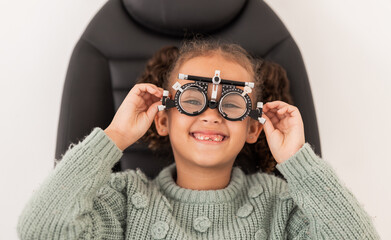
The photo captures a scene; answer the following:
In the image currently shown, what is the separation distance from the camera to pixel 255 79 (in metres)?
1.73

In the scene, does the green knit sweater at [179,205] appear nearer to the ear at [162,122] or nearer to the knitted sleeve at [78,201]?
the knitted sleeve at [78,201]

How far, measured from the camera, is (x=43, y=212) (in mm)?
1353

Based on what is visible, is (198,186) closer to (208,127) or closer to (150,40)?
(208,127)

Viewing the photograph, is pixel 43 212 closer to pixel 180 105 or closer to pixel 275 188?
pixel 180 105

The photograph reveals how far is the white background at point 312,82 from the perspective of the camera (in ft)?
7.52

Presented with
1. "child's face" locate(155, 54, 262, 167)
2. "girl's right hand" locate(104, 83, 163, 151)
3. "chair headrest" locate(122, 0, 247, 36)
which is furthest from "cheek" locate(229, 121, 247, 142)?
"chair headrest" locate(122, 0, 247, 36)

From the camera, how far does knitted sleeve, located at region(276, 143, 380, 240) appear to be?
139cm

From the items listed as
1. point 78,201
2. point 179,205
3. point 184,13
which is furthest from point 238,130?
point 184,13

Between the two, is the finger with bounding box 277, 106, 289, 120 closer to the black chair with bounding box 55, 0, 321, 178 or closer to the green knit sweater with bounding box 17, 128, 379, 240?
the green knit sweater with bounding box 17, 128, 379, 240

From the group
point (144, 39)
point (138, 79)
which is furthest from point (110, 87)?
point (144, 39)

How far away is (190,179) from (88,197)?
411 millimetres

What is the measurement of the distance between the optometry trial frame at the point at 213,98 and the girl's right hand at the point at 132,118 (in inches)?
3.9

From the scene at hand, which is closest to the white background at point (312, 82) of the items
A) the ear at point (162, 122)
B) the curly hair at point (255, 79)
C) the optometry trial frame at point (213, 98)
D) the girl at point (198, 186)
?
the curly hair at point (255, 79)

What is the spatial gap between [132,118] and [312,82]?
3.76 feet
